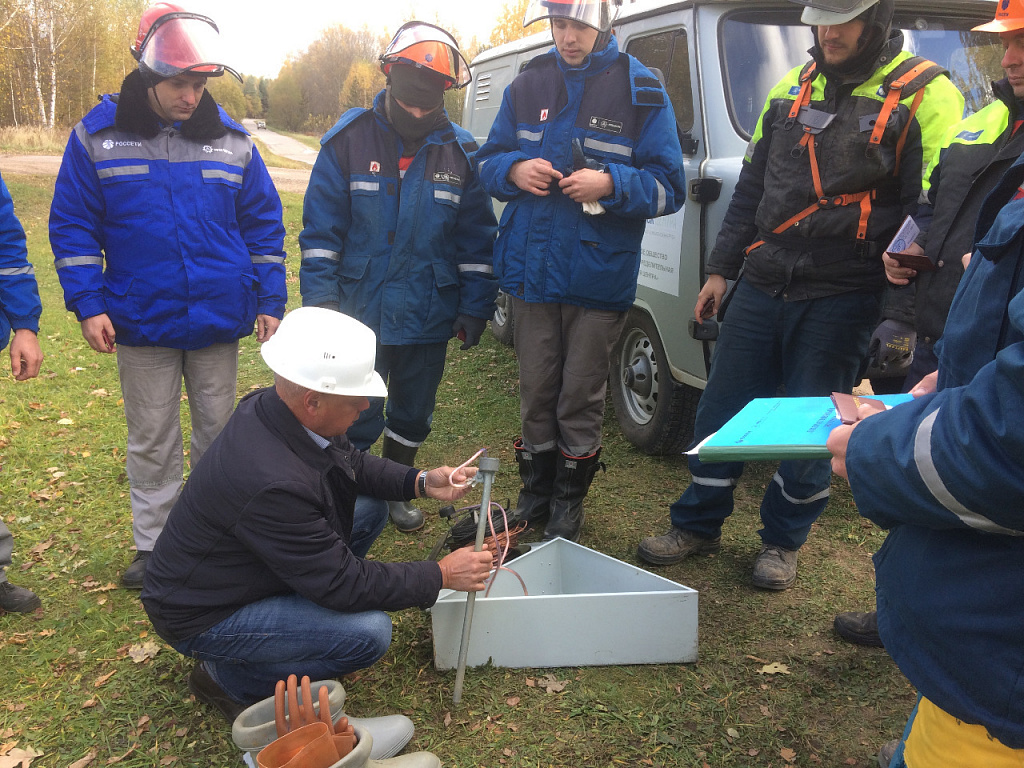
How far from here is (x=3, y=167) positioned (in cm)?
1881

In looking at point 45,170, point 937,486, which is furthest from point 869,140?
point 45,170

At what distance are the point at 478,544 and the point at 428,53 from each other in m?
2.06

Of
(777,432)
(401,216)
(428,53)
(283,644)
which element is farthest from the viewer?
(401,216)

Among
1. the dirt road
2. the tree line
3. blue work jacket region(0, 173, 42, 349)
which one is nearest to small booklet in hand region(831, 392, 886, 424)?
blue work jacket region(0, 173, 42, 349)

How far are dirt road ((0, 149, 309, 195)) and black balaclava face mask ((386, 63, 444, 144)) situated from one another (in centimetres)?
1412

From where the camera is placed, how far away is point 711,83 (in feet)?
13.1

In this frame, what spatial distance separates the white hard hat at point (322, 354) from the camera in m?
2.27

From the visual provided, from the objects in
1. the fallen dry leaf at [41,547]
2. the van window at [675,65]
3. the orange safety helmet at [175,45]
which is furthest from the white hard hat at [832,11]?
the fallen dry leaf at [41,547]

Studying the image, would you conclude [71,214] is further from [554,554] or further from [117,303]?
[554,554]

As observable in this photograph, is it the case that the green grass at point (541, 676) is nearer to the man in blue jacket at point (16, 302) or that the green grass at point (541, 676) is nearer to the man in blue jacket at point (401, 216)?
the man in blue jacket at point (16, 302)

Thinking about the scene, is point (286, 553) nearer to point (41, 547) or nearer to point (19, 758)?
point (19, 758)

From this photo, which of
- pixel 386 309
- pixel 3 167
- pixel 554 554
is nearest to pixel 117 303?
pixel 386 309

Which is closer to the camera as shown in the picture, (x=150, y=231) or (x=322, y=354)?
(x=322, y=354)

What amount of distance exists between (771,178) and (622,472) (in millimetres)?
2009
